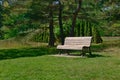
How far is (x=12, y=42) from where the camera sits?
31016 millimetres

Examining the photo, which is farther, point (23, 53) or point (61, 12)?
point (61, 12)

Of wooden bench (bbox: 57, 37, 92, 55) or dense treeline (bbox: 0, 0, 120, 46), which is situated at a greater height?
dense treeline (bbox: 0, 0, 120, 46)

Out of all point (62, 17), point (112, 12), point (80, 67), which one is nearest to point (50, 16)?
point (62, 17)

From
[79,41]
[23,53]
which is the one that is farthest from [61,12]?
[79,41]

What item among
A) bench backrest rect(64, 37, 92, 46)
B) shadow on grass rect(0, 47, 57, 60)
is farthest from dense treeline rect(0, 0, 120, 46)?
bench backrest rect(64, 37, 92, 46)

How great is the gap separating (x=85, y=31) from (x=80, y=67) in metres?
23.0

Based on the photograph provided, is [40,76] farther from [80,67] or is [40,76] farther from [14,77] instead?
[80,67]

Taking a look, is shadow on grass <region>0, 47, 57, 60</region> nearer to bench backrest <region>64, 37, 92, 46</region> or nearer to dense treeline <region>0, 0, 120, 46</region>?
bench backrest <region>64, 37, 92, 46</region>

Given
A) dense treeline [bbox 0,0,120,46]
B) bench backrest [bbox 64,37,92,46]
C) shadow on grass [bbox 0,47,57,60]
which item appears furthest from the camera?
dense treeline [bbox 0,0,120,46]

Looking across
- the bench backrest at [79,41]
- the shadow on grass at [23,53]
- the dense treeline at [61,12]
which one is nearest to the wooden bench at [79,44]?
the bench backrest at [79,41]

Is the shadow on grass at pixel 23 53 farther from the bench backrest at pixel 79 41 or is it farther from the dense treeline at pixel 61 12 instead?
the dense treeline at pixel 61 12

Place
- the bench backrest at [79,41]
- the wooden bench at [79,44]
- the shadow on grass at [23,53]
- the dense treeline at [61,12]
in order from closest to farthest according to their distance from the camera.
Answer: the wooden bench at [79,44]
the bench backrest at [79,41]
the shadow on grass at [23,53]
the dense treeline at [61,12]

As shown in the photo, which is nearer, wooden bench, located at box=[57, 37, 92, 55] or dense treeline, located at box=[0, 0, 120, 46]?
wooden bench, located at box=[57, 37, 92, 55]

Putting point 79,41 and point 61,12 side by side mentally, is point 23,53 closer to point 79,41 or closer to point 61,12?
point 79,41
